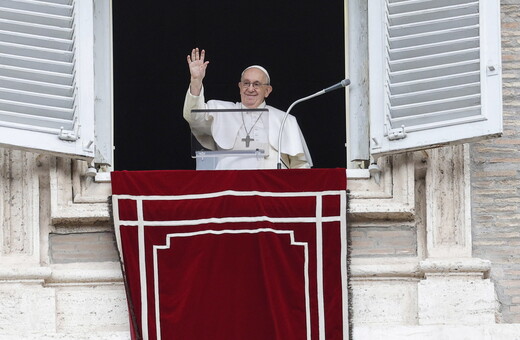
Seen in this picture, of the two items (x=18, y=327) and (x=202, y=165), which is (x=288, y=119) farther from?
(x=18, y=327)

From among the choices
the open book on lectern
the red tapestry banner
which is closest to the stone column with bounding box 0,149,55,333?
the red tapestry banner

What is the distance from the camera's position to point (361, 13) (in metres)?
11.7

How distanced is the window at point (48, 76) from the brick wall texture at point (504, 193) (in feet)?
6.74

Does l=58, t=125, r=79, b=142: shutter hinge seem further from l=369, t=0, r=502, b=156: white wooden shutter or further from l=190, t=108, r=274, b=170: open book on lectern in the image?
l=369, t=0, r=502, b=156: white wooden shutter

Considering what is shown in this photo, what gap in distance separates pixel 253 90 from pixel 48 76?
1.44 m

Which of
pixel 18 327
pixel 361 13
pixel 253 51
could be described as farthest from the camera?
pixel 253 51

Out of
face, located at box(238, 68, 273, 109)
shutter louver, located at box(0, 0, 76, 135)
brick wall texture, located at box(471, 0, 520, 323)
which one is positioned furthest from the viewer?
face, located at box(238, 68, 273, 109)

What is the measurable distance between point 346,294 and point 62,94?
181cm

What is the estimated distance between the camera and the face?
39.9ft

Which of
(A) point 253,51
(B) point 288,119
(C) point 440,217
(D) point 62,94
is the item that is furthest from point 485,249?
(A) point 253,51

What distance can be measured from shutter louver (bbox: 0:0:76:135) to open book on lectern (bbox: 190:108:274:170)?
2.72ft

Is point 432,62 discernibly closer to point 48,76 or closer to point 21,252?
point 48,76

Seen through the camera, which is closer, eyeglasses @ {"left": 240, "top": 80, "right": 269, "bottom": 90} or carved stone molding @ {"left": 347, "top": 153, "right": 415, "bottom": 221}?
carved stone molding @ {"left": 347, "top": 153, "right": 415, "bottom": 221}

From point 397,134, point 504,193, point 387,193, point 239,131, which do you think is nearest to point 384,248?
point 387,193
